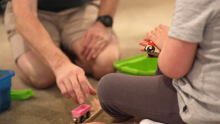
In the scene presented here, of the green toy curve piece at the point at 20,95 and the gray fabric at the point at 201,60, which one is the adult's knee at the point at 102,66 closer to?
the green toy curve piece at the point at 20,95

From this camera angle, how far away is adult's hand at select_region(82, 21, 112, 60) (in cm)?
125

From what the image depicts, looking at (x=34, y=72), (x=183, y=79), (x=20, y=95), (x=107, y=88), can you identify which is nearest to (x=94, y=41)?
(x=34, y=72)

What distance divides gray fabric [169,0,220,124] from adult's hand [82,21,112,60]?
672mm

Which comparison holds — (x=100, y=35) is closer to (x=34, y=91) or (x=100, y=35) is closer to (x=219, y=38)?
(x=34, y=91)

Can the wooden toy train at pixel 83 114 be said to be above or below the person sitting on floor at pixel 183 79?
below

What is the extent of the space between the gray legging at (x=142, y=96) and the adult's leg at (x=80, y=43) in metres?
0.48

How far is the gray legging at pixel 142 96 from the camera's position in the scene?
677 mm

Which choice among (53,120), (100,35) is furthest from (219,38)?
(100,35)

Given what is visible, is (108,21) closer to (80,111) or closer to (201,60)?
(80,111)

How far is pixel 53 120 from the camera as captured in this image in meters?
0.89

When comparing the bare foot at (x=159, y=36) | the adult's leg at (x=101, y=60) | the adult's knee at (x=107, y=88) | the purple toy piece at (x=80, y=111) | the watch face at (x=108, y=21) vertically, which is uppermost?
the bare foot at (x=159, y=36)

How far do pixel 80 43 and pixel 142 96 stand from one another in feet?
2.18

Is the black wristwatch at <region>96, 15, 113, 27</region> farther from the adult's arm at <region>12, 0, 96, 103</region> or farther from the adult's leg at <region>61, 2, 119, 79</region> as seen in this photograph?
the adult's arm at <region>12, 0, 96, 103</region>

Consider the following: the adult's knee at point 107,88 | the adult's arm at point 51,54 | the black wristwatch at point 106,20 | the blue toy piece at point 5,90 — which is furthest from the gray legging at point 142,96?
the black wristwatch at point 106,20
